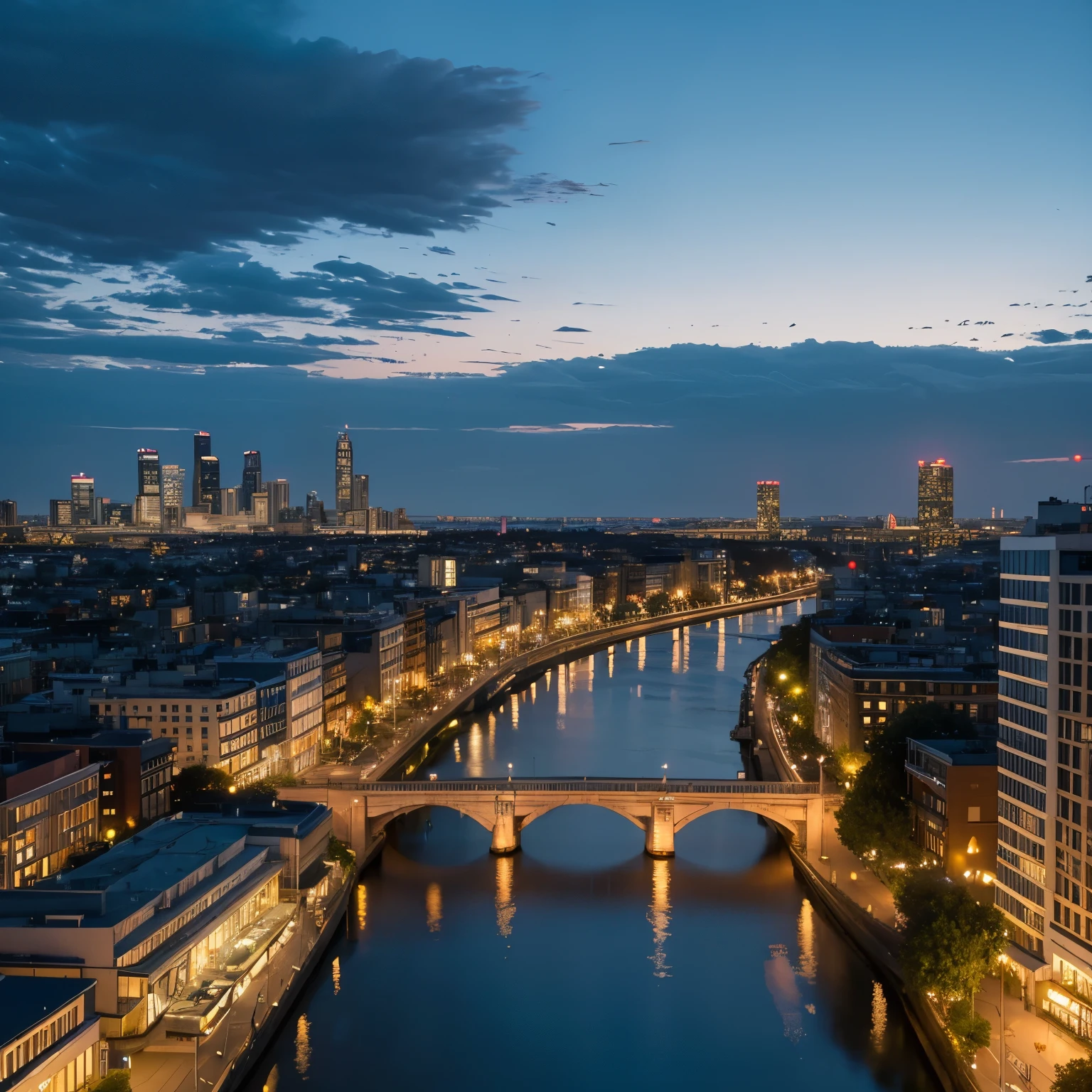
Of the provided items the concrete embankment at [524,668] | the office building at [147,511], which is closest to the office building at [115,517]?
the office building at [147,511]

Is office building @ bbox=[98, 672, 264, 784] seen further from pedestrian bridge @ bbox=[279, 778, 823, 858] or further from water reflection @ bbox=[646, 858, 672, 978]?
water reflection @ bbox=[646, 858, 672, 978]

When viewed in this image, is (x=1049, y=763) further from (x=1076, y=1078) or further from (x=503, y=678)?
(x=503, y=678)

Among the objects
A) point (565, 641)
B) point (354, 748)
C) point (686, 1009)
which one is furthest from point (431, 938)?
point (565, 641)

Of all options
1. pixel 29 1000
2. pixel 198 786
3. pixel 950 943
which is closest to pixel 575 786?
pixel 198 786

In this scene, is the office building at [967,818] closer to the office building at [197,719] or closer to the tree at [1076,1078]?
the tree at [1076,1078]

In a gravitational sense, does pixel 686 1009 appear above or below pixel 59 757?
below

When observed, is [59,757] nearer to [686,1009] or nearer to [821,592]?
[686,1009]
